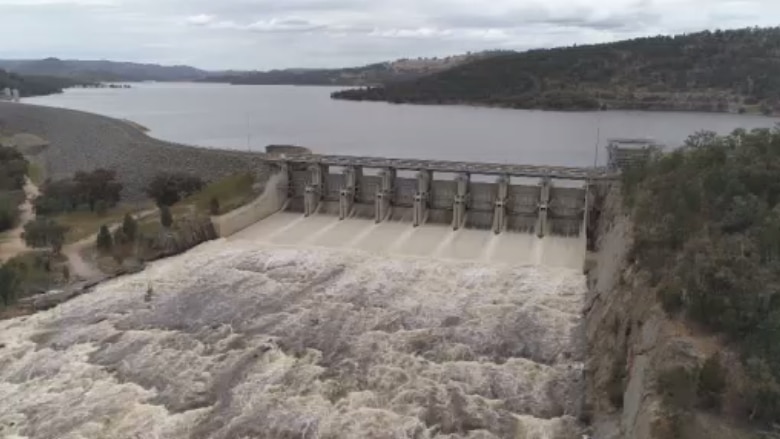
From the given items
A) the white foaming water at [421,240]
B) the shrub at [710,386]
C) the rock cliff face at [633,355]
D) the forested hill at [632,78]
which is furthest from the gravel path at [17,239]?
the forested hill at [632,78]

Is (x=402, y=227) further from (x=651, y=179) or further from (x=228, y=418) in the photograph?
(x=228, y=418)

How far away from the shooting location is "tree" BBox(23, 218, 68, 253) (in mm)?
28938

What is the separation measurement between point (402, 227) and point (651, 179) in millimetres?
10975

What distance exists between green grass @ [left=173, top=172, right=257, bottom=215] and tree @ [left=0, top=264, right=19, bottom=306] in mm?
9327

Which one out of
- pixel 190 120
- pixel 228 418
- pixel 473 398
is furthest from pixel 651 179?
pixel 190 120

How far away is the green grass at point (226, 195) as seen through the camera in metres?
32.6

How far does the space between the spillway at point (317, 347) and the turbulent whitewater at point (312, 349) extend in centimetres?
6

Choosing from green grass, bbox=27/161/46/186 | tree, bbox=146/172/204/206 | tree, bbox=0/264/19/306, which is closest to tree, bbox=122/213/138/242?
tree, bbox=0/264/19/306

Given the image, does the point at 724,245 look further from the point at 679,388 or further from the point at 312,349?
the point at 312,349

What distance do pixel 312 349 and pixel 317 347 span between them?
19 centimetres

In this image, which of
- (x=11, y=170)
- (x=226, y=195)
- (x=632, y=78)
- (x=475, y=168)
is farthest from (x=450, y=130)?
(x=632, y=78)

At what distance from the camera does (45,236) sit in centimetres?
2902

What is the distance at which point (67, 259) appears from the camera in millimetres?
28031

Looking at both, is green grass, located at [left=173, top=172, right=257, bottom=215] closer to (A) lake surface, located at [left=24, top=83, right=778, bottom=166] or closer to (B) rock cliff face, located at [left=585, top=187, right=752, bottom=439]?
(B) rock cliff face, located at [left=585, top=187, right=752, bottom=439]
